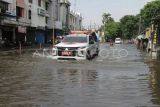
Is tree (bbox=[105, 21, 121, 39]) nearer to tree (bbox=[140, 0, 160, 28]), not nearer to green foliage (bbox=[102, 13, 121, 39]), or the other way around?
green foliage (bbox=[102, 13, 121, 39])

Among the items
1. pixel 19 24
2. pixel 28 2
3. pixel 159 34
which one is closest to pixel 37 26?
pixel 28 2

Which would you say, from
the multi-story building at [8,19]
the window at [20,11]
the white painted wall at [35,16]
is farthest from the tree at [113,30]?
the multi-story building at [8,19]

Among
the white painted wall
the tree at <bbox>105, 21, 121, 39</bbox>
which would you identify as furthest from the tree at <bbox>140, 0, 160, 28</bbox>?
the tree at <bbox>105, 21, 121, 39</bbox>

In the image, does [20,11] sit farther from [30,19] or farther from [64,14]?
[64,14]

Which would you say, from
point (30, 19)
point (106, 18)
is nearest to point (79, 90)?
point (30, 19)

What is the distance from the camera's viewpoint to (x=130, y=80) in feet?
52.3

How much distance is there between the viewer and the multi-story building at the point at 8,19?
55.0 m

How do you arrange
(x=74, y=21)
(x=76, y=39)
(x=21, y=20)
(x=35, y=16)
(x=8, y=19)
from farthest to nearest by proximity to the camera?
1. (x=74, y=21)
2. (x=35, y=16)
3. (x=21, y=20)
4. (x=8, y=19)
5. (x=76, y=39)

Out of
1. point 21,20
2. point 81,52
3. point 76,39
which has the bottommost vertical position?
point 81,52

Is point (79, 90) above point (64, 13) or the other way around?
the other way around

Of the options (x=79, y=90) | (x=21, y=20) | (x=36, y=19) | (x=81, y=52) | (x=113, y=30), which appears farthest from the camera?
(x=113, y=30)

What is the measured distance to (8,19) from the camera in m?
57.1

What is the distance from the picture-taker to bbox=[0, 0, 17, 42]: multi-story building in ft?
180

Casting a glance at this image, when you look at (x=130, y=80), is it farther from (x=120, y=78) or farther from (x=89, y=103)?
(x=89, y=103)
